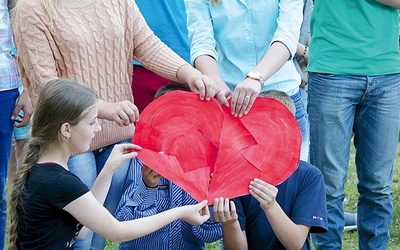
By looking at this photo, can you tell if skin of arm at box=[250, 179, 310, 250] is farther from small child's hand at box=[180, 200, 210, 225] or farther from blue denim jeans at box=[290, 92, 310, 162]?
blue denim jeans at box=[290, 92, 310, 162]

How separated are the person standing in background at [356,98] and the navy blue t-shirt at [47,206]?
4.40 feet

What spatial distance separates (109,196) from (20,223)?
578 millimetres

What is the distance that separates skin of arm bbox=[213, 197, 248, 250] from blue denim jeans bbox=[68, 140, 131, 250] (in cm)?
54

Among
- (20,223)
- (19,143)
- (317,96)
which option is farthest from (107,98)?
(19,143)

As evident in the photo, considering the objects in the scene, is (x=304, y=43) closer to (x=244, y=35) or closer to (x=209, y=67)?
(x=244, y=35)

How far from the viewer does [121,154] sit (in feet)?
9.11

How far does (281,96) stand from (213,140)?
373 mm

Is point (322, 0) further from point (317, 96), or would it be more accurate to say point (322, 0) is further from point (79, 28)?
point (79, 28)

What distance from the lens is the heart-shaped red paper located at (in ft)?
9.03

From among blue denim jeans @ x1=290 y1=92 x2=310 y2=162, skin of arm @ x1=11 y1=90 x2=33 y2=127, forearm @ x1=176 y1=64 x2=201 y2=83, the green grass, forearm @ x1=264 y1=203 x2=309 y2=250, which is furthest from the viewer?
the green grass

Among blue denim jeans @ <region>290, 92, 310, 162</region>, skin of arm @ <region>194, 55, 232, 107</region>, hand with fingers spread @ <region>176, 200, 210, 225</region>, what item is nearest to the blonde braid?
hand with fingers spread @ <region>176, 200, 210, 225</region>

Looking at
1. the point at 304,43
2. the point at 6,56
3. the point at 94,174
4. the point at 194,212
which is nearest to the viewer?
the point at 194,212

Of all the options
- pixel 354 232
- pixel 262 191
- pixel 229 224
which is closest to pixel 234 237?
pixel 229 224

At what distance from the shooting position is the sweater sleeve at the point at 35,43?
9.71ft
